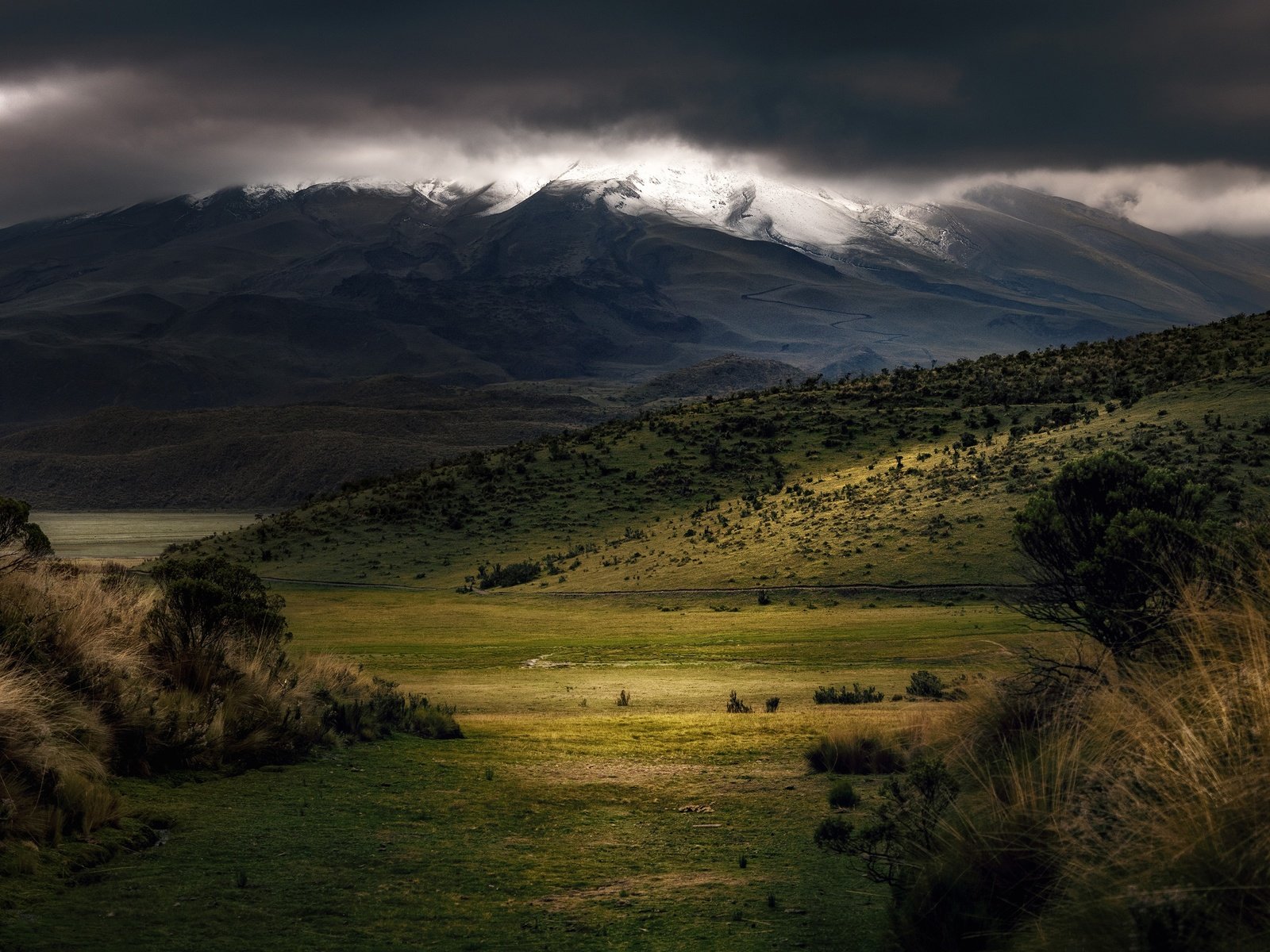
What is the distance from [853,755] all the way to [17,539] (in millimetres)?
9141

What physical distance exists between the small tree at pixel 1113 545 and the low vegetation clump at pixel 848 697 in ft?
15.3

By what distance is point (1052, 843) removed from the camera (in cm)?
612

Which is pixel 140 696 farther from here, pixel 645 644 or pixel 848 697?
pixel 645 644

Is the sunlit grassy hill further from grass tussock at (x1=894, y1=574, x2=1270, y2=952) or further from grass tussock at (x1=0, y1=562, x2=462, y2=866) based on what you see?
grass tussock at (x1=894, y1=574, x2=1270, y2=952)

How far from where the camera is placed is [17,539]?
12.9 meters

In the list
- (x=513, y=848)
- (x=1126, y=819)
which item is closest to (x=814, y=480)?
(x=513, y=848)

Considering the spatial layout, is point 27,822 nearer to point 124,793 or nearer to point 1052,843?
point 124,793

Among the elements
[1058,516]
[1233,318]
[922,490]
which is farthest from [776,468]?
[1058,516]

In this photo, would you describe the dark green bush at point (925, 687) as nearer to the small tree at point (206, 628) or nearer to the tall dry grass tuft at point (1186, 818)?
the small tree at point (206, 628)

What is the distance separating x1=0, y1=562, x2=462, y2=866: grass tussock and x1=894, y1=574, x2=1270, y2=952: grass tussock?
611 centimetres

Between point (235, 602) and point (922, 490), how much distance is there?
3431cm

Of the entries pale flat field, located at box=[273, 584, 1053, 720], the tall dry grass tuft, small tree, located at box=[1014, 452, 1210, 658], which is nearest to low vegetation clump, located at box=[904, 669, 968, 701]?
pale flat field, located at box=[273, 584, 1053, 720]

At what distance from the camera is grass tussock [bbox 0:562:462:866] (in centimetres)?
874

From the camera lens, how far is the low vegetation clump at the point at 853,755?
12289mm
